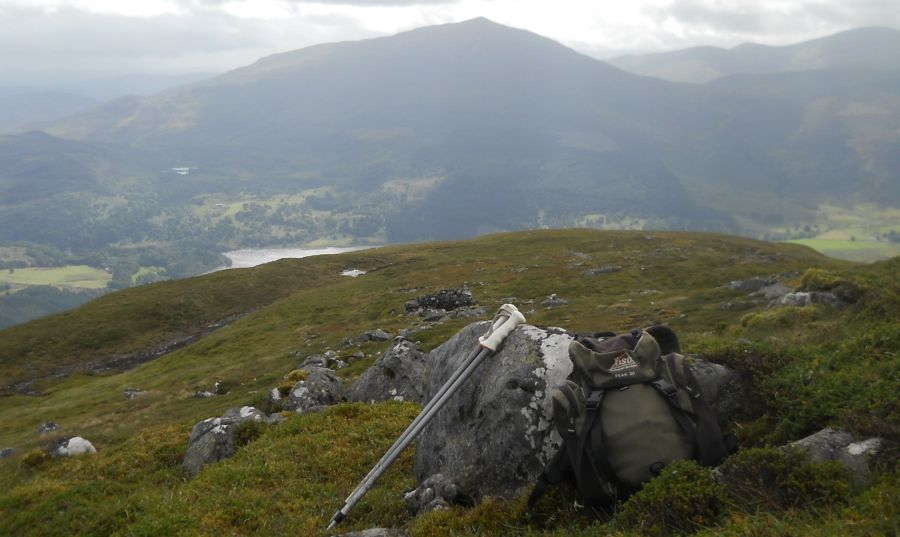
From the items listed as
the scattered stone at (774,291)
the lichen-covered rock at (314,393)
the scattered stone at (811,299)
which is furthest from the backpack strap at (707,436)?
the scattered stone at (774,291)

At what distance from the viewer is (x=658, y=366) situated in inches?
370

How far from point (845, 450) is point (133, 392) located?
170 ft

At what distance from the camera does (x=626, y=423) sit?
884 cm

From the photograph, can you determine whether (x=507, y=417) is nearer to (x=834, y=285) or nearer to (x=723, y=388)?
(x=723, y=388)

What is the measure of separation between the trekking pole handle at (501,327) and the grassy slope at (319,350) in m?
3.23

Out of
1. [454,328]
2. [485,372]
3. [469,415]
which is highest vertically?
[485,372]

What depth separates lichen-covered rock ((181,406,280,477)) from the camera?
760 inches

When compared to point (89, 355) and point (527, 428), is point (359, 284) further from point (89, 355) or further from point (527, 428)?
point (527, 428)

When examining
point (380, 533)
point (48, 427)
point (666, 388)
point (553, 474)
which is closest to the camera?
point (666, 388)

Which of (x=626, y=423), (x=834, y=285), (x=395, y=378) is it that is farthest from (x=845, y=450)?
(x=834, y=285)

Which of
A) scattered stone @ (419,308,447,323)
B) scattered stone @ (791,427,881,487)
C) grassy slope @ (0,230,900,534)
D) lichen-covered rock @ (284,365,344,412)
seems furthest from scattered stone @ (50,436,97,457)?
scattered stone @ (419,308,447,323)

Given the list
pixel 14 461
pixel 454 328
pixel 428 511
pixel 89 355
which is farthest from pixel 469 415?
pixel 89 355

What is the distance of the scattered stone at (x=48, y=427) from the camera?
131ft

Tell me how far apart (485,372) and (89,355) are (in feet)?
241
